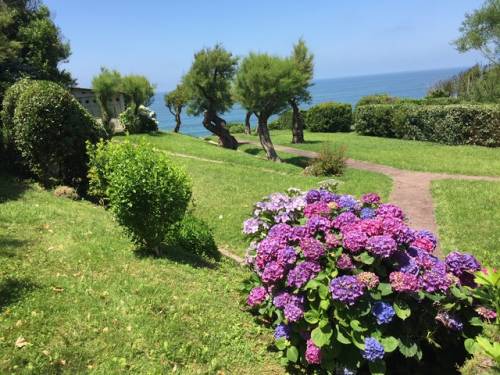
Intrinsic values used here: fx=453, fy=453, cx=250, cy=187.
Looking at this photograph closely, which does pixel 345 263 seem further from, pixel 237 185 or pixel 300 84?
pixel 300 84

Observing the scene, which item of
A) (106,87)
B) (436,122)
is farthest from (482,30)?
(106,87)

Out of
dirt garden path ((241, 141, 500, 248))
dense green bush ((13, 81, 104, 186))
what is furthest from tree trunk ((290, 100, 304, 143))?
dense green bush ((13, 81, 104, 186))

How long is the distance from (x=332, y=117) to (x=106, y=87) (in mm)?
16697

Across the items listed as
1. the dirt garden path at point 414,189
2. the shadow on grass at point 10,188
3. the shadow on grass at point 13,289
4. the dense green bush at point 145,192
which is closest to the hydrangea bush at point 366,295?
the dense green bush at point 145,192

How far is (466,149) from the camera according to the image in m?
21.8

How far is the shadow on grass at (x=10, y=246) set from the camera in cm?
617

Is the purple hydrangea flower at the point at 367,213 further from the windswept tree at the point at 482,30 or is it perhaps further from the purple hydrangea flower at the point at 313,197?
the windswept tree at the point at 482,30

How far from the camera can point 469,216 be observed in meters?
10.7

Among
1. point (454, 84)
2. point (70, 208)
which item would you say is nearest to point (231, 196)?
point (70, 208)

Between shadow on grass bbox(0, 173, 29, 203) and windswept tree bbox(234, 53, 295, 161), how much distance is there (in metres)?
12.7

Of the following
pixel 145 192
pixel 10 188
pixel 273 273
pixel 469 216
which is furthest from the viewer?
pixel 469 216

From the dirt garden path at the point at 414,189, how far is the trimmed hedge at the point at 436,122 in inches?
295

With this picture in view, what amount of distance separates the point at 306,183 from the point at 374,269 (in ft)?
33.6

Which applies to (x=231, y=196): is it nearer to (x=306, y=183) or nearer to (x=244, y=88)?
(x=306, y=183)
